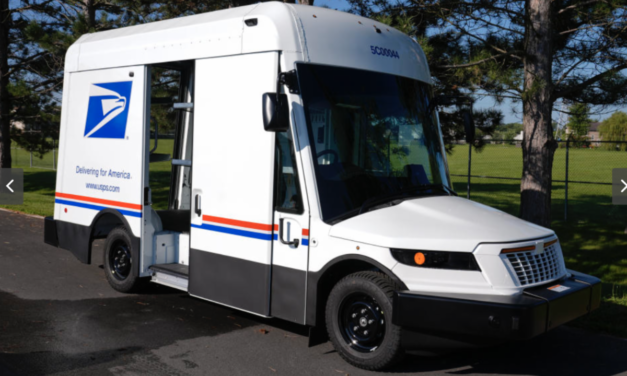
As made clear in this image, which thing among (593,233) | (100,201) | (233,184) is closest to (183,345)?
(233,184)

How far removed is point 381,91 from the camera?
599 cm

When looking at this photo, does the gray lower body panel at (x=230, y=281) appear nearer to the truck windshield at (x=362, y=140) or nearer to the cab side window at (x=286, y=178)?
the cab side window at (x=286, y=178)

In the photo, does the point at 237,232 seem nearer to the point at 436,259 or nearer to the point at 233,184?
the point at 233,184

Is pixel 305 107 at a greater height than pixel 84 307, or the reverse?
pixel 305 107

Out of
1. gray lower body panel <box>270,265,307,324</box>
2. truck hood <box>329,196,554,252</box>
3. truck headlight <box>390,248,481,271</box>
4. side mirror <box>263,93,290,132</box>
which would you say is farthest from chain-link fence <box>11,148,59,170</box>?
truck headlight <box>390,248,481,271</box>

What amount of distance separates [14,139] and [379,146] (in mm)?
21221

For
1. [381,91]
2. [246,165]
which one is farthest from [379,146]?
[246,165]

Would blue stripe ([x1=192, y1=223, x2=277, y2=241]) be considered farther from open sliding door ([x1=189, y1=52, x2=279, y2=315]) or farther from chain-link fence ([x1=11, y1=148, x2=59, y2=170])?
chain-link fence ([x1=11, y1=148, x2=59, y2=170])

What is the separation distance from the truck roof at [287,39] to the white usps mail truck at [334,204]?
17mm

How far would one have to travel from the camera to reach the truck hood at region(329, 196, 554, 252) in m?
4.92

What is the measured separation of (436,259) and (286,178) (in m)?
1.53

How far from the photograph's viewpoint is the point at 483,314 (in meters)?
4.62

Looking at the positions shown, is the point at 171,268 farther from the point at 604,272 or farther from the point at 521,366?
the point at 604,272

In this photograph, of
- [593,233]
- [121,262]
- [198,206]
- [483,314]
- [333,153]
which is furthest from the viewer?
[593,233]
